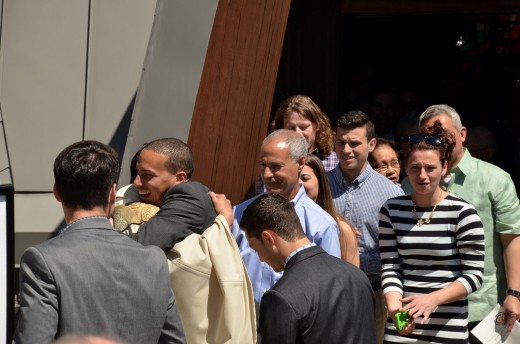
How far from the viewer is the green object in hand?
4.80 meters

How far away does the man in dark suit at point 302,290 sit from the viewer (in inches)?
145

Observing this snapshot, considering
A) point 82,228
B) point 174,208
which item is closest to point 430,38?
point 174,208

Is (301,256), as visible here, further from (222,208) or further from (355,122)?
(355,122)

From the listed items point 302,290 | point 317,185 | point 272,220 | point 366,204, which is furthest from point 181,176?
point 366,204

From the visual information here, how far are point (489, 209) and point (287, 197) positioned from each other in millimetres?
1193

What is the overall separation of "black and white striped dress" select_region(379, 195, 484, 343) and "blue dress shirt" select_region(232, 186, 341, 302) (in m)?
0.36

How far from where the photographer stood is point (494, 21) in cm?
970

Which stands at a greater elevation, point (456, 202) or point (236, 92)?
point (236, 92)

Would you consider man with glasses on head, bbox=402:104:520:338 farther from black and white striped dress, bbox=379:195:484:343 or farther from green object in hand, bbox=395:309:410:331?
green object in hand, bbox=395:309:410:331

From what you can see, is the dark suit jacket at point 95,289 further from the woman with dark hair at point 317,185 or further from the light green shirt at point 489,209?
the light green shirt at point 489,209

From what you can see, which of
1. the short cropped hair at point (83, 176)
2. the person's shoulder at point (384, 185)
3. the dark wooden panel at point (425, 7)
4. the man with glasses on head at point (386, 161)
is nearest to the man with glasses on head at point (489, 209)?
the person's shoulder at point (384, 185)

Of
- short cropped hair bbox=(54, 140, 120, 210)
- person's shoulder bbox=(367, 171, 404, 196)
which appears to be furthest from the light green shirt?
short cropped hair bbox=(54, 140, 120, 210)

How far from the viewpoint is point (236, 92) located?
591 centimetres

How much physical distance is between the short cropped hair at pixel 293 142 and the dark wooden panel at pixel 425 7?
15.3ft
